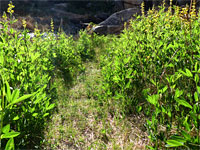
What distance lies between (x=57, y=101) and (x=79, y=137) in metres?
0.90

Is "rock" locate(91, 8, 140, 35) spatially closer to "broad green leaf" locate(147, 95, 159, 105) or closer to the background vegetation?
the background vegetation

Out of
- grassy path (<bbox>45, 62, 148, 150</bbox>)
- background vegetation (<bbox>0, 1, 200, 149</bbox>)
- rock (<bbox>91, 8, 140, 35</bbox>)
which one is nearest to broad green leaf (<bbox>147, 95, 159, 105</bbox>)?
background vegetation (<bbox>0, 1, 200, 149</bbox>)

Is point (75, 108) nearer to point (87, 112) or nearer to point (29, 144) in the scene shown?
point (87, 112)

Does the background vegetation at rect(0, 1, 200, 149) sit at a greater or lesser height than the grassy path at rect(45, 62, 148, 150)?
greater

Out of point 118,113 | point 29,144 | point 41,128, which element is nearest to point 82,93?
point 118,113

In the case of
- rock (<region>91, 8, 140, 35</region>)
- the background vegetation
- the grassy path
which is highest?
rock (<region>91, 8, 140, 35</region>)

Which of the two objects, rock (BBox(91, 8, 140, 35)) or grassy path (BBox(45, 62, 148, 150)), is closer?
grassy path (BBox(45, 62, 148, 150))

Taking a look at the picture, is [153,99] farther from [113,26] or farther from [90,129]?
[113,26]

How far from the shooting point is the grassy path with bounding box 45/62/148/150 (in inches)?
72.3

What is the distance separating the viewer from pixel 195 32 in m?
2.33

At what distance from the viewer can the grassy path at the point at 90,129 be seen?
72.3 inches

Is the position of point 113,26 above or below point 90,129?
above

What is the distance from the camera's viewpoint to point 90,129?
7.17 ft

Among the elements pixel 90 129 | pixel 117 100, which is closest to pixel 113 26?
pixel 117 100
